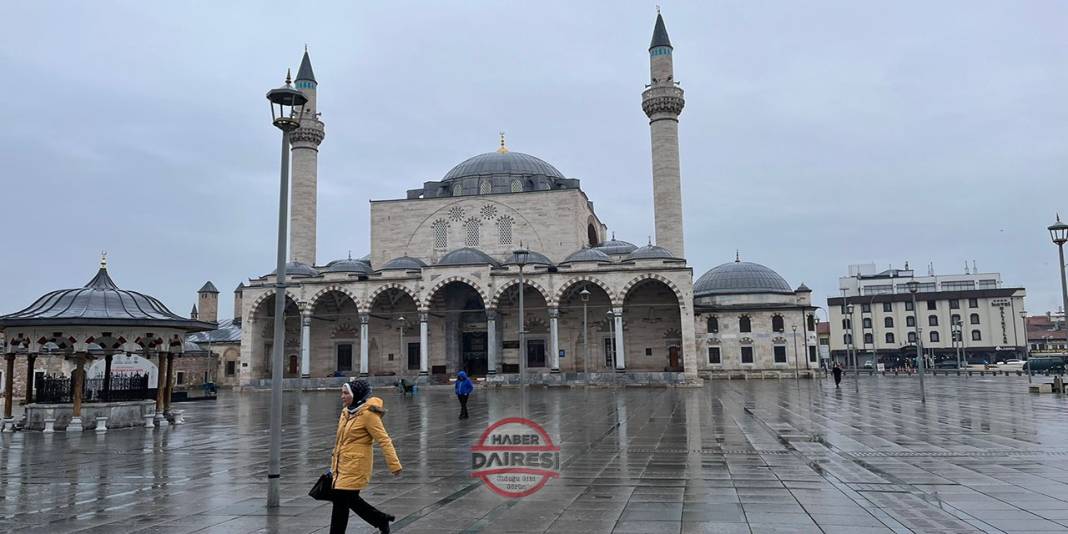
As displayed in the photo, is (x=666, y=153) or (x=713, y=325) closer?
(x=666, y=153)

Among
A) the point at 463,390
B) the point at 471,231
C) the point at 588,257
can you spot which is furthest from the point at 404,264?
the point at 463,390

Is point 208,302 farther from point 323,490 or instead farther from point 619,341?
point 323,490

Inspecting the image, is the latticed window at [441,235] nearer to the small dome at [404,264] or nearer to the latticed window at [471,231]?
the latticed window at [471,231]

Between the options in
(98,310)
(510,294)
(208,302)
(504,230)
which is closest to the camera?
(98,310)

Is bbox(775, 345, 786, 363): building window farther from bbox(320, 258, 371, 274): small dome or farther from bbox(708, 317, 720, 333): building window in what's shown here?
bbox(320, 258, 371, 274): small dome

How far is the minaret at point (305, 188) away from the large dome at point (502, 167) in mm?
9404

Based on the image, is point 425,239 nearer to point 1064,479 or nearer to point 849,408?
point 849,408

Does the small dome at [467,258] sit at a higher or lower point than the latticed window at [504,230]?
lower

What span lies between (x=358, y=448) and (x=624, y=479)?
4.13 m

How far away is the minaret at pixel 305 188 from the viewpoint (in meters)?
46.2

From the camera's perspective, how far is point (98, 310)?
1731 centimetres

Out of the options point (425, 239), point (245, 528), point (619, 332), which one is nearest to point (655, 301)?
point (619, 332)

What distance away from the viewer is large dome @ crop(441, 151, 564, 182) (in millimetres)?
50594

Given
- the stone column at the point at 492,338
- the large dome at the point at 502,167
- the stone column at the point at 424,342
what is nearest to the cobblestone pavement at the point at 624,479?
the stone column at the point at 492,338
